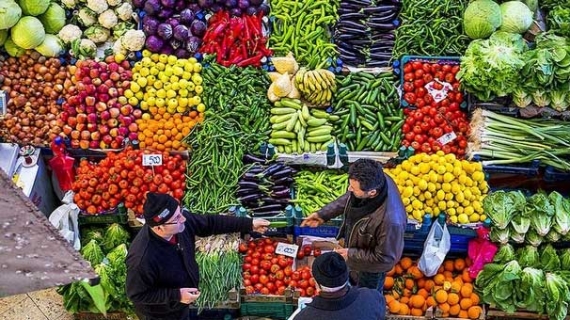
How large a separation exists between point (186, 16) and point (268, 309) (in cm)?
297

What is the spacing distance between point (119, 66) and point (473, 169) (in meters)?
3.35

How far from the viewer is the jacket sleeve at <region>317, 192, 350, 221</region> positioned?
5.14 meters

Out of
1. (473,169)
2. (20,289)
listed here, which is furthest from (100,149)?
(20,289)

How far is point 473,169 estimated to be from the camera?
5.73m

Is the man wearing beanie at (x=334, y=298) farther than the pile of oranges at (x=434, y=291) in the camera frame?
No

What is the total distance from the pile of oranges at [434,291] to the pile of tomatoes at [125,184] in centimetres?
195

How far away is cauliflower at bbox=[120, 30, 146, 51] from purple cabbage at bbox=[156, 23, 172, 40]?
0.54ft

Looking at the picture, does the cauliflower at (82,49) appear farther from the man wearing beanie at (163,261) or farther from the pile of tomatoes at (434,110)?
the pile of tomatoes at (434,110)

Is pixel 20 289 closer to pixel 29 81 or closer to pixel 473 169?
pixel 473 169

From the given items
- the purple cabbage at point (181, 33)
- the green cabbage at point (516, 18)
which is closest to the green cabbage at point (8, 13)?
the purple cabbage at point (181, 33)

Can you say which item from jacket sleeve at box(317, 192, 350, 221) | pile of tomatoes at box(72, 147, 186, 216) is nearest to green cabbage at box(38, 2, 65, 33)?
pile of tomatoes at box(72, 147, 186, 216)

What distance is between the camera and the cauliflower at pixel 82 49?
6707 millimetres

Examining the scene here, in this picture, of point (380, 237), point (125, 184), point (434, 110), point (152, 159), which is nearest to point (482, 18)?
point (434, 110)

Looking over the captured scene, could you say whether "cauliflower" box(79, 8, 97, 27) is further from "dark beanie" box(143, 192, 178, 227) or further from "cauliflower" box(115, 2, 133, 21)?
"dark beanie" box(143, 192, 178, 227)
